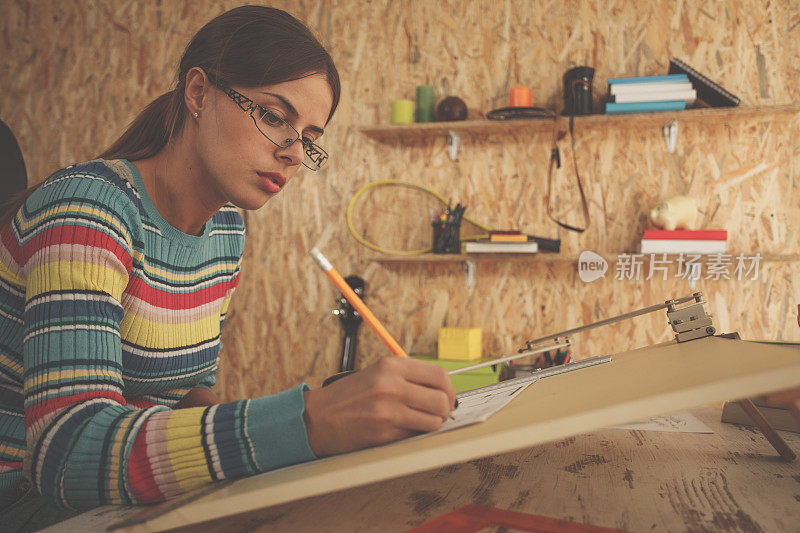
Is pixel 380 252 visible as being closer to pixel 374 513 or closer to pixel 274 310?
pixel 274 310

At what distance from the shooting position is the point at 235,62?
0.84 metres

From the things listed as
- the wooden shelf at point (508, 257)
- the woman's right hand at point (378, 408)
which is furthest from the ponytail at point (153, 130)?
the wooden shelf at point (508, 257)

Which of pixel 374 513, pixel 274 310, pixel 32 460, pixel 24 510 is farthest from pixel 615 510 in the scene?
pixel 274 310

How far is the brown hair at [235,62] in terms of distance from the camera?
839 millimetres

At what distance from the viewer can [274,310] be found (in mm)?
2791

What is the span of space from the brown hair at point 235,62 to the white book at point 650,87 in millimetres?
1737

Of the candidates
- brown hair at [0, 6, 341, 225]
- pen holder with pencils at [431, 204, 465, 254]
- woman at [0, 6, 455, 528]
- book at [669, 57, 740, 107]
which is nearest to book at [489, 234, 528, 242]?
pen holder with pencils at [431, 204, 465, 254]

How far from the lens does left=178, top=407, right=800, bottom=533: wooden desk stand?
52 centimetres

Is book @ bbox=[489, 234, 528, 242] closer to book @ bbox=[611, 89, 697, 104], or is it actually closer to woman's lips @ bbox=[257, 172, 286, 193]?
book @ bbox=[611, 89, 697, 104]

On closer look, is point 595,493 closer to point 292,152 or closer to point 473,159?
point 292,152

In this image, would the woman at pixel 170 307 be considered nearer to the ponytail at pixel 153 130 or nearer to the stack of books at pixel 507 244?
the ponytail at pixel 153 130

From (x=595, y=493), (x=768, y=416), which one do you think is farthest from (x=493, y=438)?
(x=768, y=416)

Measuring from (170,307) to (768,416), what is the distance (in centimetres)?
106

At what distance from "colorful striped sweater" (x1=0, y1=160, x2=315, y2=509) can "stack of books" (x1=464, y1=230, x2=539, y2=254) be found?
5.22ft
